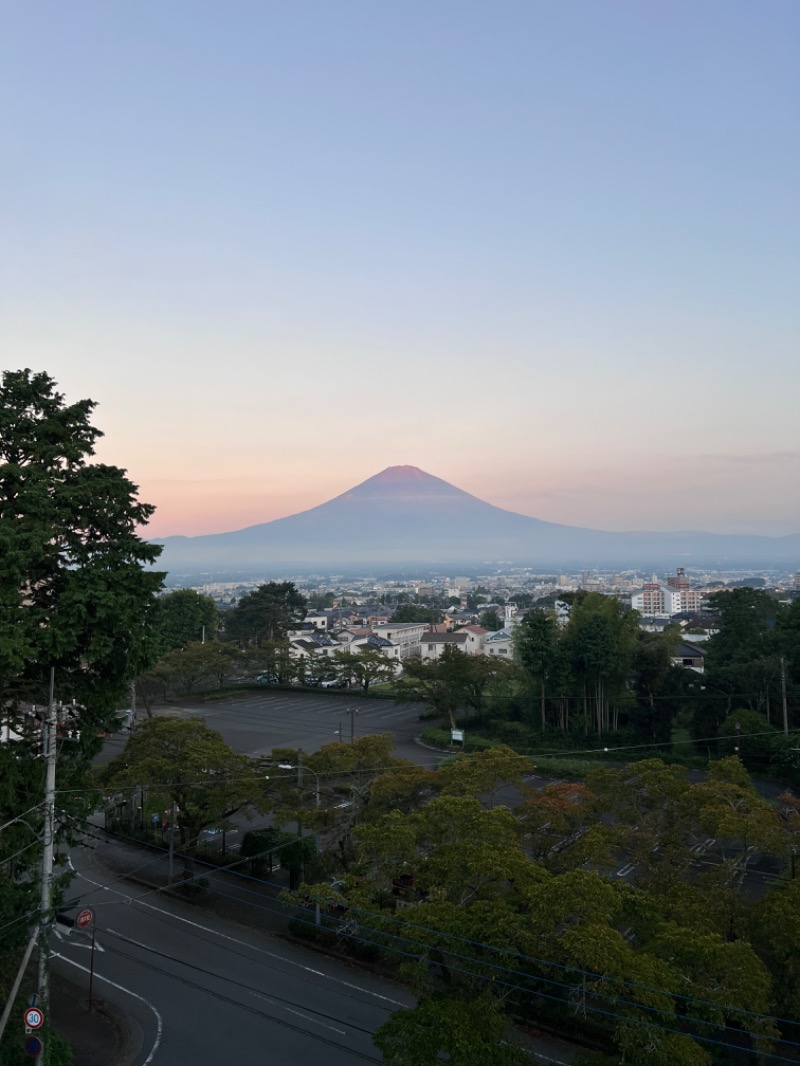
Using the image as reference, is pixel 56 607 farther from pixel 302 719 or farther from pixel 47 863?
pixel 302 719

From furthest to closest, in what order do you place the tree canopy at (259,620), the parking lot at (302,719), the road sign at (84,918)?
the tree canopy at (259,620) < the parking lot at (302,719) < the road sign at (84,918)

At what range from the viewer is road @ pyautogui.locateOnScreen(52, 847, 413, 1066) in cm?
959

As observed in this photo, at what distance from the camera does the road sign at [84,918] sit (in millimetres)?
12155

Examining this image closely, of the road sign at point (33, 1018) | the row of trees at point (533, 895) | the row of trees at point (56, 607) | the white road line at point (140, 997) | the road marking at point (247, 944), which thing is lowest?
the road marking at point (247, 944)

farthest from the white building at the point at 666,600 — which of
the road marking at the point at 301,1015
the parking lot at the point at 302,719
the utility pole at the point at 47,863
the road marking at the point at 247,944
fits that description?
the utility pole at the point at 47,863

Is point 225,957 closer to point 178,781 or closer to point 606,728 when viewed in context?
point 178,781

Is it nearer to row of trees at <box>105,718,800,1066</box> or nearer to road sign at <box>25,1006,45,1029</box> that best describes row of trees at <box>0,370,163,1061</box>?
road sign at <box>25,1006,45,1029</box>

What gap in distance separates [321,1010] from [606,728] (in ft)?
62.2

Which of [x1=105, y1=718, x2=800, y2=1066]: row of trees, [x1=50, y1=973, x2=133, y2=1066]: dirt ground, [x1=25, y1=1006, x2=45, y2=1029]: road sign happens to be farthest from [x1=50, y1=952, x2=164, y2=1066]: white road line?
[x1=105, y1=718, x2=800, y2=1066]: row of trees

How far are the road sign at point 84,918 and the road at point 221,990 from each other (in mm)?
413

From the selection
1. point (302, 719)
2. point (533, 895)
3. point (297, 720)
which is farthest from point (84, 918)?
point (302, 719)

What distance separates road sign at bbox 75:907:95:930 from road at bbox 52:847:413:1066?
1.35ft

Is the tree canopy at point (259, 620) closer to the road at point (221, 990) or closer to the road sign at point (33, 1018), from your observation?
the road at point (221, 990)

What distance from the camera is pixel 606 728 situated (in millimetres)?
27219
